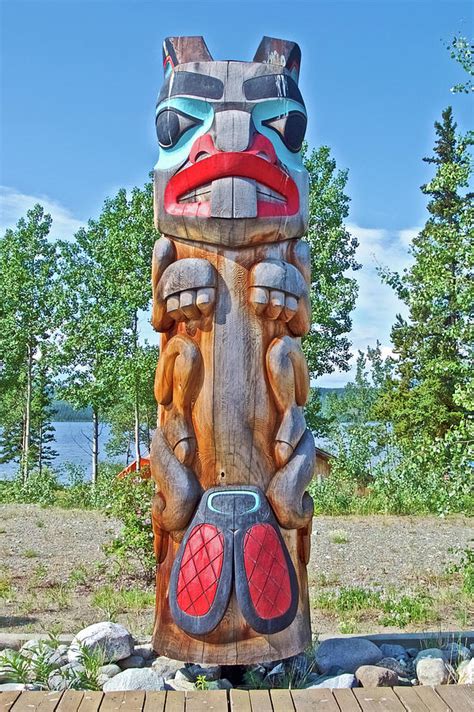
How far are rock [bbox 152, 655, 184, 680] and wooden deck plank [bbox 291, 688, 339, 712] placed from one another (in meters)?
1.02

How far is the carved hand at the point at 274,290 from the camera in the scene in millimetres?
3719

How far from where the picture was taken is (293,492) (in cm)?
361

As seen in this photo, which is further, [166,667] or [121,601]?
[121,601]

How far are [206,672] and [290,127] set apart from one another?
3.30 meters

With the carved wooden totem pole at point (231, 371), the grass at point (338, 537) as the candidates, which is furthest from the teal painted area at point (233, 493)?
the grass at point (338, 537)

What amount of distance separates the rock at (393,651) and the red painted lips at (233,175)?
2.90 m

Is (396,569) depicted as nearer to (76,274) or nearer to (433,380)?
(433,380)

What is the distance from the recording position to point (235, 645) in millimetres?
3391

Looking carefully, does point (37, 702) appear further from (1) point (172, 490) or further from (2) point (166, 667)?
(1) point (172, 490)

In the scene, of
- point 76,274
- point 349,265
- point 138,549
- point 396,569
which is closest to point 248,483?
point 138,549

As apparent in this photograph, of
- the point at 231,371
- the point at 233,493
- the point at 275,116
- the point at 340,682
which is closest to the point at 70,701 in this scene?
the point at 233,493

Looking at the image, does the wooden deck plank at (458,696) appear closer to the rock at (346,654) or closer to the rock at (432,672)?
the rock at (432,672)

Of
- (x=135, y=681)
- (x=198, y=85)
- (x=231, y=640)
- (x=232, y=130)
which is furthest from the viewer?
(x=198, y=85)

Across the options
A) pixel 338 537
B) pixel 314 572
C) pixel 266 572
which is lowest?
pixel 314 572
